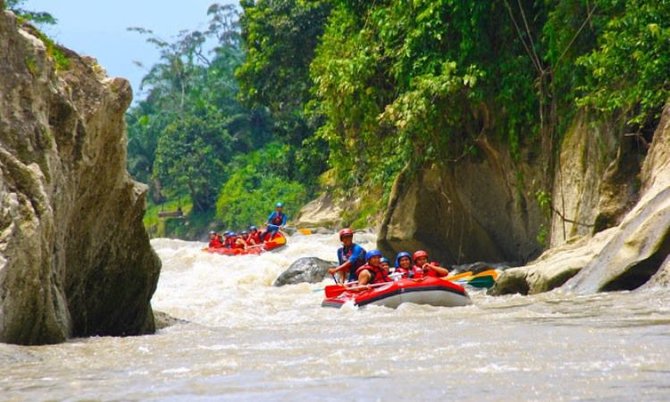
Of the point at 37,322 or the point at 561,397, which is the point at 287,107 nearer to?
the point at 37,322

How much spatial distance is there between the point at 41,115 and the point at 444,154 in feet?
40.3

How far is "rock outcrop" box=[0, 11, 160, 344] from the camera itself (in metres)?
9.74

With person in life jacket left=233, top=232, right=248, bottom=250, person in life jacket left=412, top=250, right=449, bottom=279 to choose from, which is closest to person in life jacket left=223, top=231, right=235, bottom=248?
person in life jacket left=233, top=232, right=248, bottom=250

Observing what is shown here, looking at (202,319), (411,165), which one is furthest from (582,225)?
Answer: (202,319)

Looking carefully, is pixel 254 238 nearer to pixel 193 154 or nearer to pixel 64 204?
pixel 64 204

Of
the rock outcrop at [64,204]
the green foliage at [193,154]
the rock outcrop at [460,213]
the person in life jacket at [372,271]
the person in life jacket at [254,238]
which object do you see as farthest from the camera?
the green foliage at [193,154]

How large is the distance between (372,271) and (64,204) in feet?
20.4

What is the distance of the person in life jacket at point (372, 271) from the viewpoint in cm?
1623

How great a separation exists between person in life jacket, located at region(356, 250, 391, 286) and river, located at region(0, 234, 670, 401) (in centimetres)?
207

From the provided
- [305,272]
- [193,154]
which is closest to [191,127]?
[193,154]

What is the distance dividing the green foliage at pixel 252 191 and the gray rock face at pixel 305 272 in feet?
106

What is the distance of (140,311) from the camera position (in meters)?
12.7

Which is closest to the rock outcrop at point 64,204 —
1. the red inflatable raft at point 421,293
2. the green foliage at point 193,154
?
the red inflatable raft at point 421,293

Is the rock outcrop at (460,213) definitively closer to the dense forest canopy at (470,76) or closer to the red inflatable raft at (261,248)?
the dense forest canopy at (470,76)
